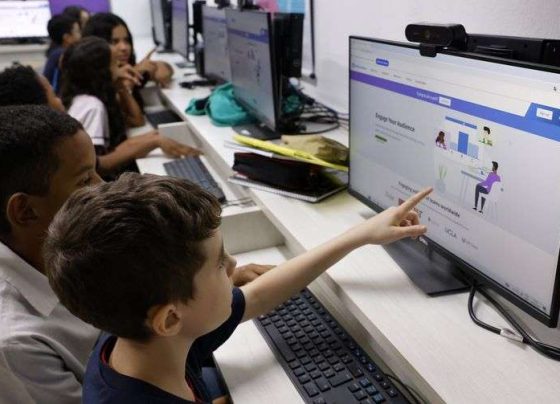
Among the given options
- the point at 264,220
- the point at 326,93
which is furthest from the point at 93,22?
the point at 264,220

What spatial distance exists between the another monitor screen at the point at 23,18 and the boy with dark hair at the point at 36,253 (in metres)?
4.04

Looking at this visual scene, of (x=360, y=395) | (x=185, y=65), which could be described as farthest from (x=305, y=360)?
(x=185, y=65)

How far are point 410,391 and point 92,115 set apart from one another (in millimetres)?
1733

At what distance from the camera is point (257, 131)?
1813mm

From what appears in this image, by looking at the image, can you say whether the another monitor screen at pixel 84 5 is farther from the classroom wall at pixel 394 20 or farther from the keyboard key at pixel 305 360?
the keyboard key at pixel 305 360

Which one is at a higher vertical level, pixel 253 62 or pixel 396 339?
pixel 253 62

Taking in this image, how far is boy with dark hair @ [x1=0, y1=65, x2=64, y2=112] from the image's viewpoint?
160cm

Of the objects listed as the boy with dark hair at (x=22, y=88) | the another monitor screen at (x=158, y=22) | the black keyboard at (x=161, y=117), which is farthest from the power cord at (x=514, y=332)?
the another monitor screen at (x=158, y=22)

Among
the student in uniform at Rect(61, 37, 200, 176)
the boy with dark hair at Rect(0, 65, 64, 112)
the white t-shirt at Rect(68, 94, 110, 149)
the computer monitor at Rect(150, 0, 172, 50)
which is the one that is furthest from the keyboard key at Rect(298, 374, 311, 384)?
the computer monitor at Rect(150, 0, 172, 50)

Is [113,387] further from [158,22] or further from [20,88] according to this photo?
[158,22]

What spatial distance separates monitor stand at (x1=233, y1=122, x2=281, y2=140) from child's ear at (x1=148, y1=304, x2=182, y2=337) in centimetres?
113

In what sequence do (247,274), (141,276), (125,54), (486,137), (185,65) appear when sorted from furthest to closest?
(185,65)
(125,54)
(247,274)
(486,137)
(141,276)

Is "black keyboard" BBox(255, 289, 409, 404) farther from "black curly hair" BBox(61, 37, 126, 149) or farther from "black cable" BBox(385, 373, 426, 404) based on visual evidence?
"black curly hair" BBox(61, 37, 126, 149)

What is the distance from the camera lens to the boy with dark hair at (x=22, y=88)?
1599mm
